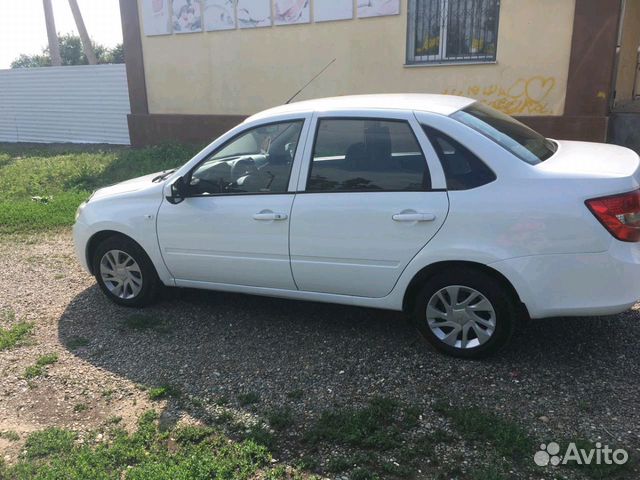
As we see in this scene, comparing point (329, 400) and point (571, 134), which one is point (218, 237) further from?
point (571, 134)

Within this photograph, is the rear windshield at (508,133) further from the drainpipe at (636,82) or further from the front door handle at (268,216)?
the drainpipe at (636,82)

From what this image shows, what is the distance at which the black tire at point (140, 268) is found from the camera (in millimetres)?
4879

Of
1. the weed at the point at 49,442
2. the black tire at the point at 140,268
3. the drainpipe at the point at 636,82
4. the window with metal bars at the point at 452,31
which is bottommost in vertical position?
the weed at the point at 49,442

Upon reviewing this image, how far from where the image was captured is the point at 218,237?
4.43m

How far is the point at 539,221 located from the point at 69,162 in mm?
11432

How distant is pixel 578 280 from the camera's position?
3.47m

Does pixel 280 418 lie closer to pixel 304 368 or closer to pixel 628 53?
pixel 304 368

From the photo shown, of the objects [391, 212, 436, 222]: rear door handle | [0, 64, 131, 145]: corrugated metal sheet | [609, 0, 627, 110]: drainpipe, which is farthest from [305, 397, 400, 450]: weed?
[0, 64, 131, 145]: corrugated metal sheet

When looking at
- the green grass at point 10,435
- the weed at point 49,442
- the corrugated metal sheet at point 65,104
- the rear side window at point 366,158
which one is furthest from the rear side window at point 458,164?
the corrugated metal sheet at point 65,104

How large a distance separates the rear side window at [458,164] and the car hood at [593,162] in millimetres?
358

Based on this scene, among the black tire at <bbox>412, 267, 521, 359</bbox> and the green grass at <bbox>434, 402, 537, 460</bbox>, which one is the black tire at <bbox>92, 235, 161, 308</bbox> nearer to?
the black tire at <bbox>412, 267, 521, 359</bbox>

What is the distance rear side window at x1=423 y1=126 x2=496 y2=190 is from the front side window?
1.03m

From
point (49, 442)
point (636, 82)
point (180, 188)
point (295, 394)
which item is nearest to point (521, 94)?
point (636, 82)

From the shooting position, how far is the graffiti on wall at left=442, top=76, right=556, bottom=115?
9617 mm
